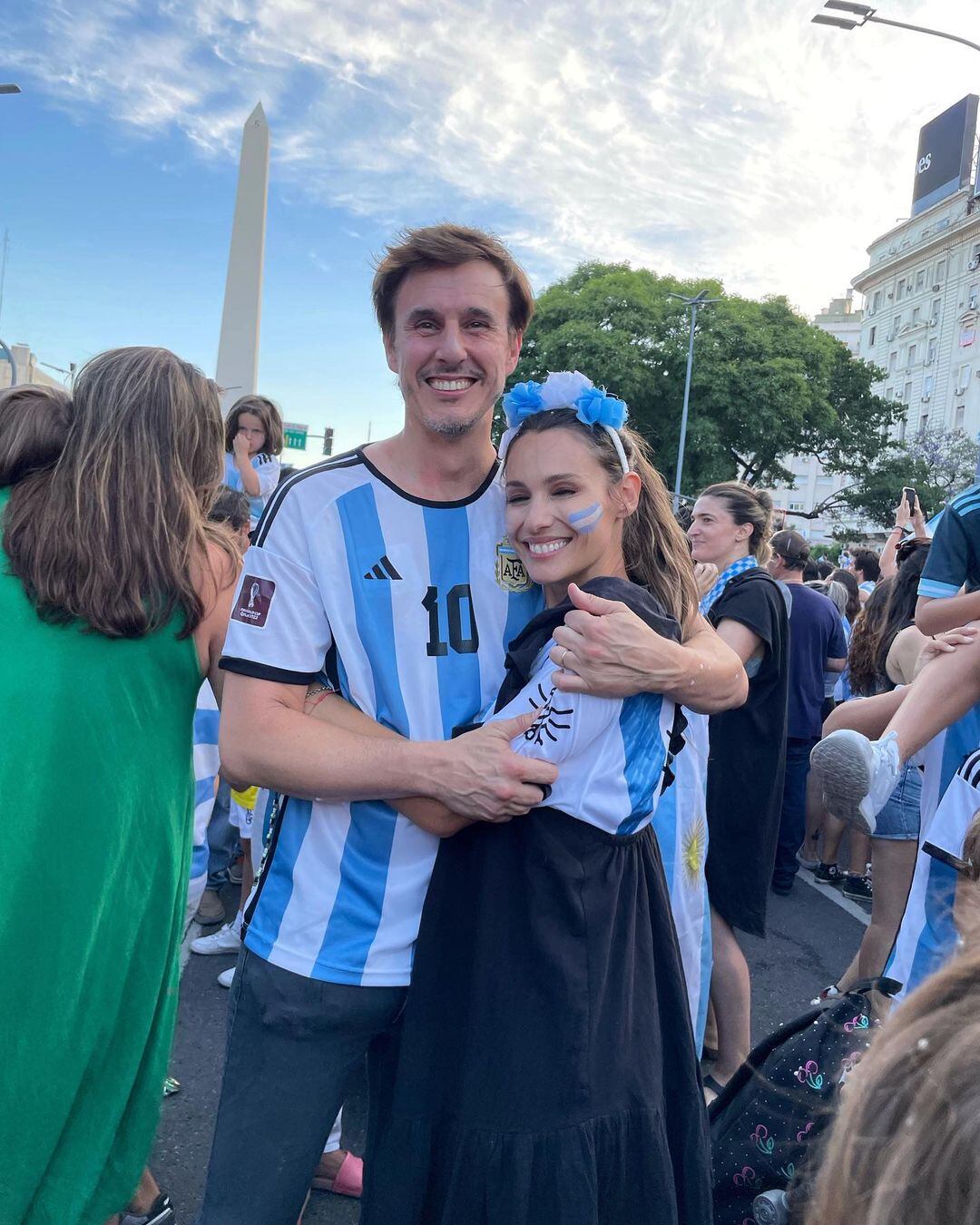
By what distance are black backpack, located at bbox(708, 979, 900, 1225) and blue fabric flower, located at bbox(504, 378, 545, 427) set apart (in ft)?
4.35

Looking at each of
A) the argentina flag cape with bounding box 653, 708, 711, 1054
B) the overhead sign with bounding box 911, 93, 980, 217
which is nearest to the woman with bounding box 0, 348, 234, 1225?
the argentina flag cape with bounding box 653, 708, 711, 1054

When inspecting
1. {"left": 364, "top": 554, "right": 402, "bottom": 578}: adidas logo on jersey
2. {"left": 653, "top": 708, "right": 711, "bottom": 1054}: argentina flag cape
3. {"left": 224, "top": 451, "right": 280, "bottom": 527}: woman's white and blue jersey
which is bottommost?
{"left": 653, "top": 708, "right": 711, "bottom": 1054}: argentina flag cape

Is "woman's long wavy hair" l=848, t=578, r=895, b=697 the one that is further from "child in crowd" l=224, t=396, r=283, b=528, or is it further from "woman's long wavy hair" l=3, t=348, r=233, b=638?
"woman's long wavy hair" l=3, t=348, r=233, b=638

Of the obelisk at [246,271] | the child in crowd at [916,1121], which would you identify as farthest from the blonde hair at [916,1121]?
the obelisk at [246,271]

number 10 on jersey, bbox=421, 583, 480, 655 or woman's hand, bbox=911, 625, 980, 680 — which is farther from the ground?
woman's hand, bbox=911, 625, 980, 680

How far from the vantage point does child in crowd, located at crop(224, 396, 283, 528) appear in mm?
5707

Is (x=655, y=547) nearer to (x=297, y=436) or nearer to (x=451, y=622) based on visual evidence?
(x=451, y=622)

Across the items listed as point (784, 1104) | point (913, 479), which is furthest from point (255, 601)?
point (913, 479)

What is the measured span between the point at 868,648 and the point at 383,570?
390 centimetres

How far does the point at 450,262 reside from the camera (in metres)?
1.83

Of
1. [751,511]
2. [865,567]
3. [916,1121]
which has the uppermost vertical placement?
[865,567]

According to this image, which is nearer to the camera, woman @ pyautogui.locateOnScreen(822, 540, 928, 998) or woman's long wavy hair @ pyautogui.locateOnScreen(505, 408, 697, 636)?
woman's long wavy hair @ pyautogui.locateOnScreen(505, 408, 697, 636)

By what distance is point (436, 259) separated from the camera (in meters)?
1.82

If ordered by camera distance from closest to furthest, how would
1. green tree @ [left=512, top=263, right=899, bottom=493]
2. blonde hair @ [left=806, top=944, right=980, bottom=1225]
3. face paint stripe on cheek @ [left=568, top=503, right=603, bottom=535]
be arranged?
blonde hair @ [left=806, top=944, right=980, bottom=1225] < face paint stripe on cheek @ [left=568, top=503, right=603, bottom=535] < green tree @ [left=512, top=263, right=899, bottom=493]
